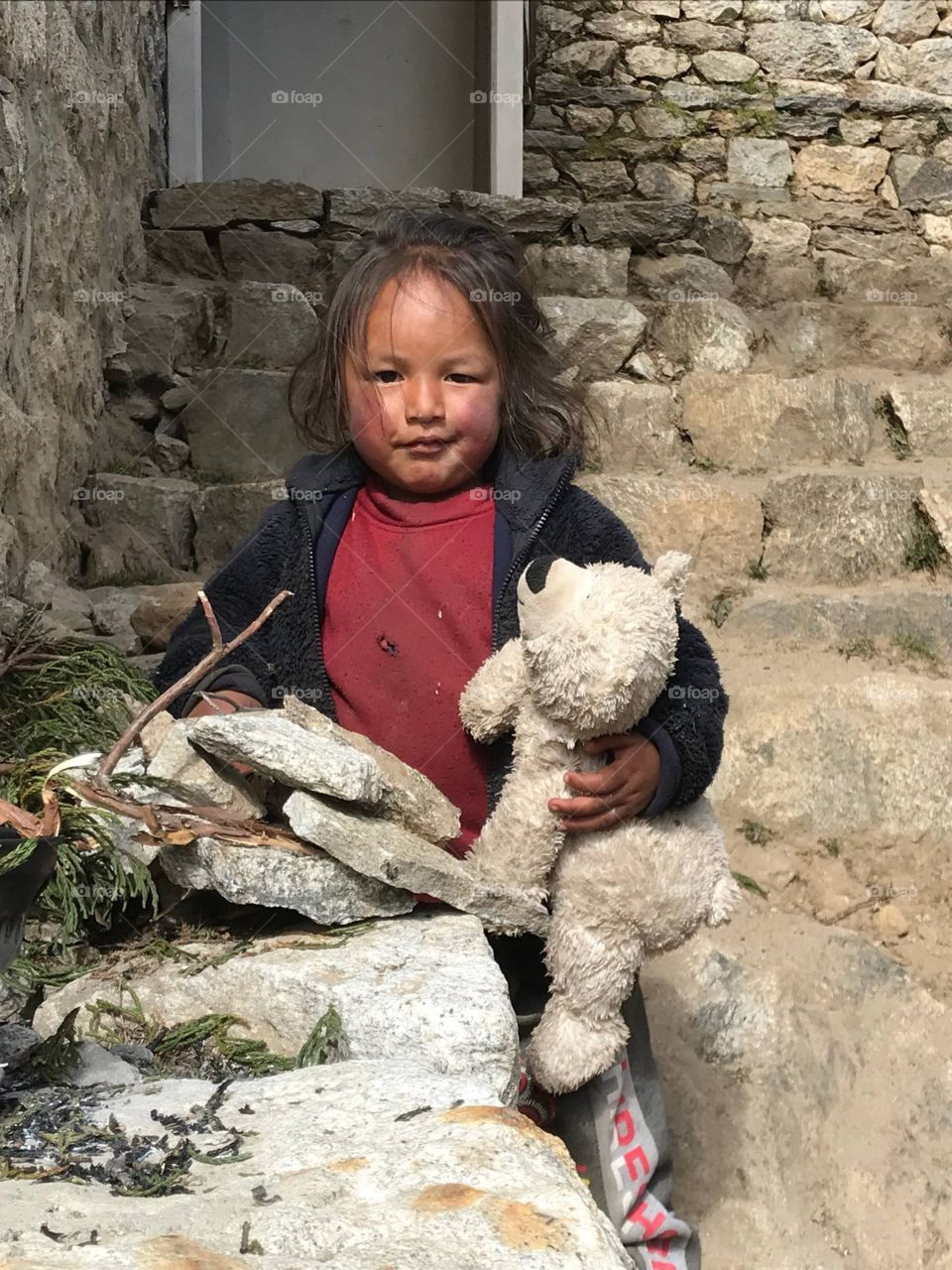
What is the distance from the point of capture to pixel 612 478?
3.71 meters

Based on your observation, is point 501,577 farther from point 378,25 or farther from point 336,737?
point 378,25

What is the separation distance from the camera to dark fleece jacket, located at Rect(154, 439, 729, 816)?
1.83 metres

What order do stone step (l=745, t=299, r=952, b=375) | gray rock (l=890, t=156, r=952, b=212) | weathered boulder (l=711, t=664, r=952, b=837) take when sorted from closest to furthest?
weathered boulder (l=711, t=664, r=952, b=837), stone step (l=745, t=299, r=952, b=375), gray rock (l=890, t=156, r=952, b=212)

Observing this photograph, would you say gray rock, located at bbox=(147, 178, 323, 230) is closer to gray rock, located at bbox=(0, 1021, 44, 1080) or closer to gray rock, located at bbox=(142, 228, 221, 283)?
gray rock, located at bbox=(142, 228, 221, 283)

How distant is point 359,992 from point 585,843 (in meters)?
0.37

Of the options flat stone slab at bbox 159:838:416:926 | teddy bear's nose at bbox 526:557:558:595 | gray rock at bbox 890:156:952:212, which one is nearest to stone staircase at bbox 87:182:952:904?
gray rock at bbox 890:156:952:212

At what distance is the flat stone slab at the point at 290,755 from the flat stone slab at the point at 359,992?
0.63 feet

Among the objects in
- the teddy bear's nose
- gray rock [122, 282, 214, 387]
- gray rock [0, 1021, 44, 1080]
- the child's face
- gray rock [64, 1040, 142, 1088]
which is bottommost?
gray rock [64, 1040, 142, 1088]

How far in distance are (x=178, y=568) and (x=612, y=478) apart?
1.29 meters

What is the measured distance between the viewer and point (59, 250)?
2934 millimetres

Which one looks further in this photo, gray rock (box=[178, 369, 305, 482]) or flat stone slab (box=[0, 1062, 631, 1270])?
gray rock (box=[178, 369, 305, 482])

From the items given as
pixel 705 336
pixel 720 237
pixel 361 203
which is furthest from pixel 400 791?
pixel 720 237

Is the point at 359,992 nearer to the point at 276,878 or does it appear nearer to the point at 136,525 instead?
the point at 276,878

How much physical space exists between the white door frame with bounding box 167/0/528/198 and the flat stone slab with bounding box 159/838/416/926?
3.70m
